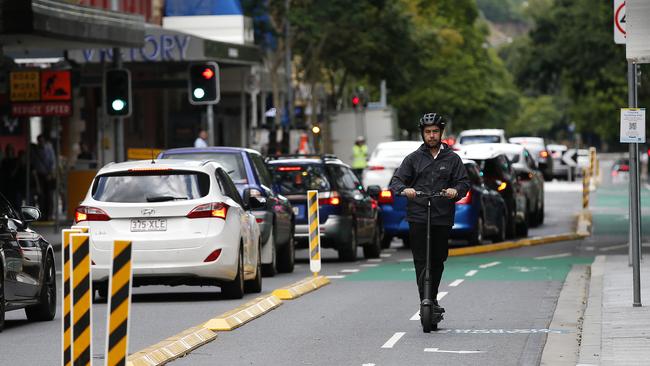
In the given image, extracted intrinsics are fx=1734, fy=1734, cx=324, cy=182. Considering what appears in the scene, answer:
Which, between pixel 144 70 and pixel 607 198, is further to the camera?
pixel 607 198

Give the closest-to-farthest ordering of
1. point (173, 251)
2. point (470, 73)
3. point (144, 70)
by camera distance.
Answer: point (173, 251) → point (144, 70) → point (470, 73)

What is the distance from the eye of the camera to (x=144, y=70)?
1914 inches

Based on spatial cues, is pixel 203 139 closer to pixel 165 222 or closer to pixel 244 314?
pixel 165 222

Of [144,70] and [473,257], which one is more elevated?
[144,70]

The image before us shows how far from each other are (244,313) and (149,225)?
209 centimetres

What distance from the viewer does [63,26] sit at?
3106 centimetres

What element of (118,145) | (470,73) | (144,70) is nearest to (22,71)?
(118,145)

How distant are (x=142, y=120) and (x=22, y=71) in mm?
19442

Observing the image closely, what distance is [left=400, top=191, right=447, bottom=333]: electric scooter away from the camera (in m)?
14.8

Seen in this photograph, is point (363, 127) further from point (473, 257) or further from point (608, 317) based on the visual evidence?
point (608, 317)

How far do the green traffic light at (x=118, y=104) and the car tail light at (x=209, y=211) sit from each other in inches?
484

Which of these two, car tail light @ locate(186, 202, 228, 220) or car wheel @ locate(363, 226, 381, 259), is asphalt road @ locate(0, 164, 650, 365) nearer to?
car tail light @ locate(186, 202, 228, 220)

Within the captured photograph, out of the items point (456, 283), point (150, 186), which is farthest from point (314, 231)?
point (150, 186)

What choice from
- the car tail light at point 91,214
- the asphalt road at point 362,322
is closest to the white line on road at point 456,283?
the asphalt road at point 362,322
